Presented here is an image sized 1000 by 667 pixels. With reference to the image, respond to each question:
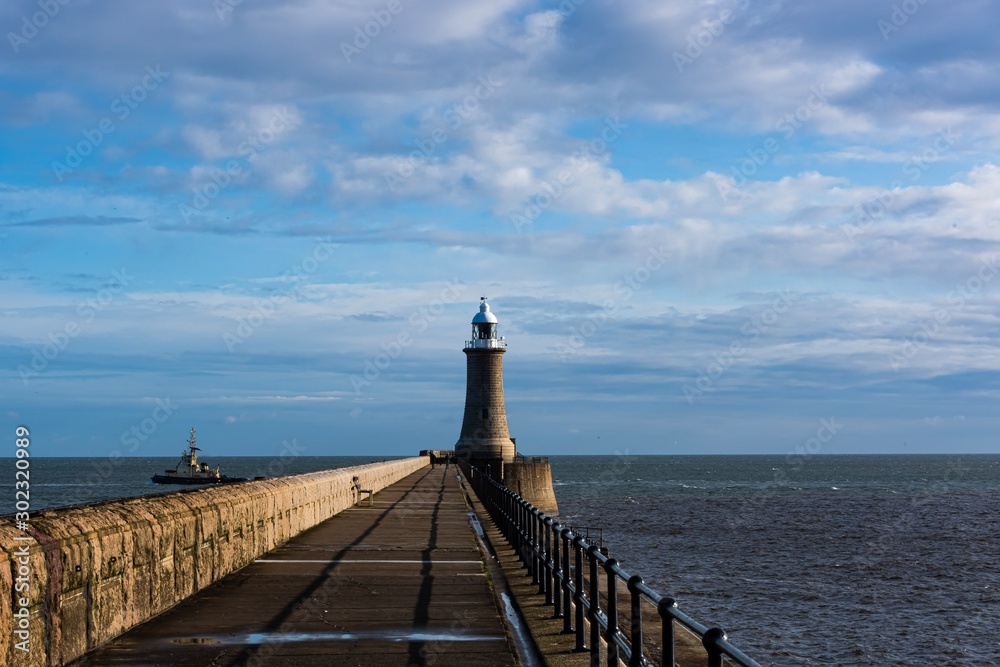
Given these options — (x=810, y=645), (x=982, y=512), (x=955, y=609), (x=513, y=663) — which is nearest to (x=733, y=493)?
(x=982, y=512)

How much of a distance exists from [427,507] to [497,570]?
36.7 feet

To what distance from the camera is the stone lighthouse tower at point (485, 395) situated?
215 feet

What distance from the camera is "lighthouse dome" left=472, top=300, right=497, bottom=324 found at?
66188 millimetres

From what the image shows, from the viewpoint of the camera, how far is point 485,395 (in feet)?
216

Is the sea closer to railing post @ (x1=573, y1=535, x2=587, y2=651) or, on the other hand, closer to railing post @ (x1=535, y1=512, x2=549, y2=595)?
railing post @ (x1=535, y1=512, x2=549, y2=595)

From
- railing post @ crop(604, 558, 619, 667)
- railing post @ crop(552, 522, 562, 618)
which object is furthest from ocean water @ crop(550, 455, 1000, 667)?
railing post @ crop(604, 558, 619, 667)

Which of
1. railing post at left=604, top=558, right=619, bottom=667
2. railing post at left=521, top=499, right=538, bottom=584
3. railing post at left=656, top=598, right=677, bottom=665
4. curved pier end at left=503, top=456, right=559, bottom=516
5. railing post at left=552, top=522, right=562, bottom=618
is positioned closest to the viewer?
railing post at left=656, top=598, right=677, bottom=665

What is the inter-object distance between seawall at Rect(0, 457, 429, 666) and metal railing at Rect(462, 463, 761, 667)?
3167 millimetres

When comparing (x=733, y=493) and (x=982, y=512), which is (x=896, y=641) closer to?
(x=982, y=512)

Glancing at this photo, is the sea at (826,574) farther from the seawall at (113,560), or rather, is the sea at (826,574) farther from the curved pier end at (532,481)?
the seawall at (113,560)

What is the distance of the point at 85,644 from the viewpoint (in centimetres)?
678

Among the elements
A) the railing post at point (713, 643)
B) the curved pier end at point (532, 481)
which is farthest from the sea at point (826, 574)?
the railing post at point (713, 643)

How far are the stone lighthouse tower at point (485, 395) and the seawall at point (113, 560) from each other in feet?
175

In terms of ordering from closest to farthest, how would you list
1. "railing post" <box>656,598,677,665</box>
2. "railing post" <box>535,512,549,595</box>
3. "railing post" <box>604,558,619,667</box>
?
"railing post" <box>656,598,677,665</box> < "railing post" <box>604,558,619,667</box> < "railing post" <box>535,512,549,595</box>
